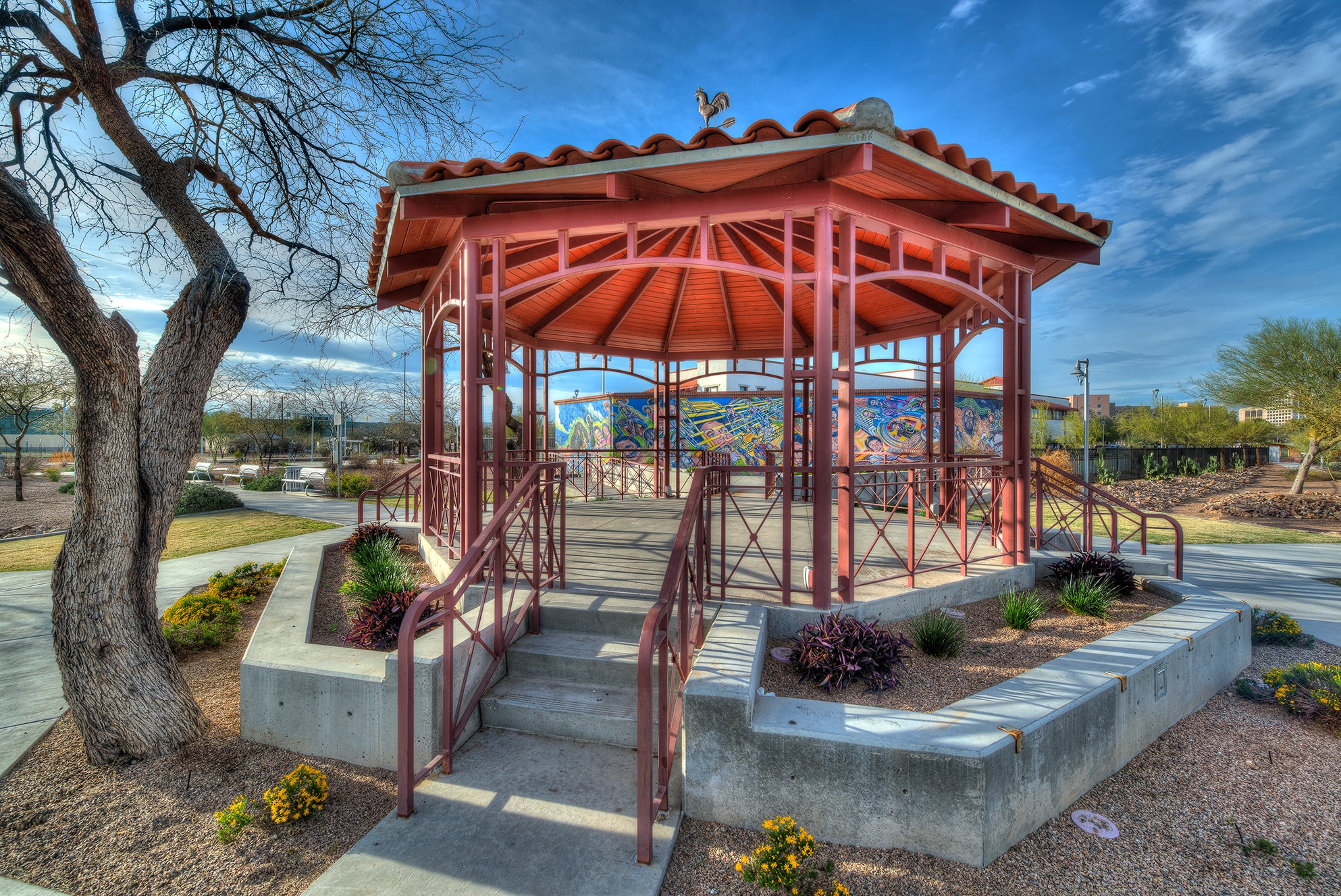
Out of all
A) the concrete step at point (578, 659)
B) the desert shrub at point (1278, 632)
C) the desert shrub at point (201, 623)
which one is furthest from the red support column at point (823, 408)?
the desert shrub at point (201, 623)

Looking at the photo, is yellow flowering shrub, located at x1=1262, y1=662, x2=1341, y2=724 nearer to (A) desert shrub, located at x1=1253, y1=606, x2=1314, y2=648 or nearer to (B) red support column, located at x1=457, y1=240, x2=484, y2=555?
(A) desert shrub, located at x1=1253, y1=606, x2=1314, y2=648

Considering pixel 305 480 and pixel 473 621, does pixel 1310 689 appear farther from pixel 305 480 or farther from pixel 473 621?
pixel 305 480

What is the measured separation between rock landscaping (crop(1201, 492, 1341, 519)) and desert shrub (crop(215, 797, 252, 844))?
2055 cm

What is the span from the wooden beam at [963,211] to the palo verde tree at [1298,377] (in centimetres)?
1869

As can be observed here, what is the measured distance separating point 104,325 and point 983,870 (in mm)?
5685

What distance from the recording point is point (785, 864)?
2238 millimetres

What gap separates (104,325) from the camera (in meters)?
3.44

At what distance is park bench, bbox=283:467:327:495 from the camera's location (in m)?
20.8

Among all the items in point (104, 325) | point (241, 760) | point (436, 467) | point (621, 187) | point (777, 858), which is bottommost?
point (241, 760)

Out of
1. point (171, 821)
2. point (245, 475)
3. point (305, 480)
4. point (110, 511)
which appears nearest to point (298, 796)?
point (171, 821)

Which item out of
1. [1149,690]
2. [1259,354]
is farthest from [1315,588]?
[1259,354]

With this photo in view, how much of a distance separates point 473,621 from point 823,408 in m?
2.90

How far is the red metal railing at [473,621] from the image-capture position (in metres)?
2.75

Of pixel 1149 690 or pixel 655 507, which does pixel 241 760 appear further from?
pixel 655 507
